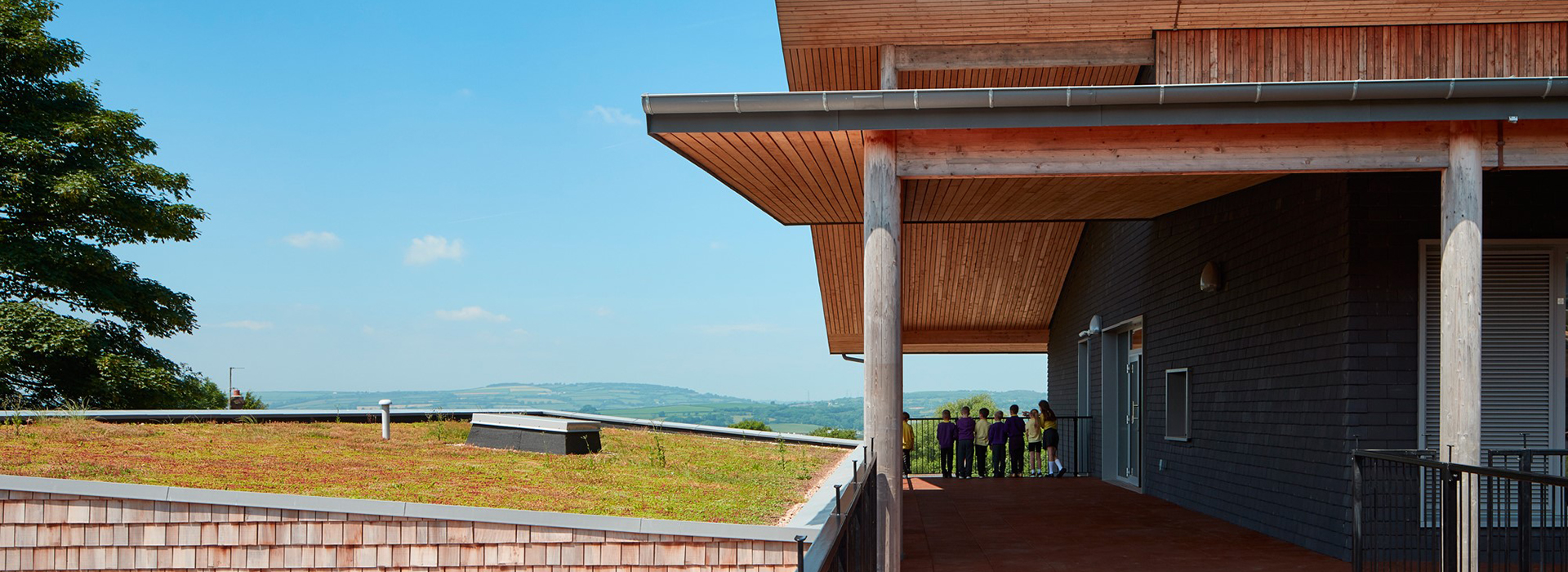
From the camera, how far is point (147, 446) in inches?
457

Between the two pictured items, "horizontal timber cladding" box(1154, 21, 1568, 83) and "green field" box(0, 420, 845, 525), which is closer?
"horizontal timber cladding" box(1154, 21, 1568, 83)

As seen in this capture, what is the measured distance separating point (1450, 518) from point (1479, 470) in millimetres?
536

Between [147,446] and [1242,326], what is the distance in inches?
405

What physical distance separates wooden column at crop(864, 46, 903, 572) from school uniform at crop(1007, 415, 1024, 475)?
33.2ft

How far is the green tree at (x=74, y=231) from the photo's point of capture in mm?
18938

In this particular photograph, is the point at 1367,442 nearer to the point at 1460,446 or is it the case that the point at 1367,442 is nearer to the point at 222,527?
the point at 1460,446

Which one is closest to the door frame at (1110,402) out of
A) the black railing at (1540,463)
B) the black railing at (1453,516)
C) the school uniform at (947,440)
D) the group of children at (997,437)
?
the group of children at (997,437)

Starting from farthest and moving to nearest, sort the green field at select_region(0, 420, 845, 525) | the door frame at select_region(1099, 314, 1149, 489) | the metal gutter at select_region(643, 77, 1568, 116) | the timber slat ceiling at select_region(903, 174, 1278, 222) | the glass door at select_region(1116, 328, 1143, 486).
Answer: the door frame at select_region(1099, 314, 1149, 489) < the glass door at select_region(1116, 328, 1143, 486) < the timber slat ceiling at select_region(903, 174, 1278, 222) < the green field at select_region(0, 420, 845, 525) < the metal gutter at select_region(643, 77, 1568, 116)

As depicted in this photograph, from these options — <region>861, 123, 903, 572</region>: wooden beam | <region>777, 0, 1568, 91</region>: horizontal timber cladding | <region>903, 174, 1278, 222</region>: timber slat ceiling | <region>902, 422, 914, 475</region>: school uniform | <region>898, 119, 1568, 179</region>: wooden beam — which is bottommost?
<region>902, 422, 914, 475</region>: school uniform

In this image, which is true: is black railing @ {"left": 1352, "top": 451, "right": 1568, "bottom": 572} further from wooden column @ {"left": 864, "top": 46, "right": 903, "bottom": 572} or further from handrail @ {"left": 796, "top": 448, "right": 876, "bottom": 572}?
handrail @ {"left": 796, "top": 448, "right": 876, "bottom": 572}

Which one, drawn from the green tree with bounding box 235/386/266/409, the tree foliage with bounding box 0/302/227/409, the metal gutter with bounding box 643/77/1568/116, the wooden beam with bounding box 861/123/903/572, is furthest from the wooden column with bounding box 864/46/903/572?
the green tree with bounding box 235/386/266/409

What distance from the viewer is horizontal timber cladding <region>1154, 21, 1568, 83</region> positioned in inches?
319

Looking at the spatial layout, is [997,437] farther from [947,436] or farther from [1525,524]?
[1525,524]

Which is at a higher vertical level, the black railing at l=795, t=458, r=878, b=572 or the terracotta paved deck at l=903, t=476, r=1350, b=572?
the black railing at l=795, t=458, r=878, b=572
